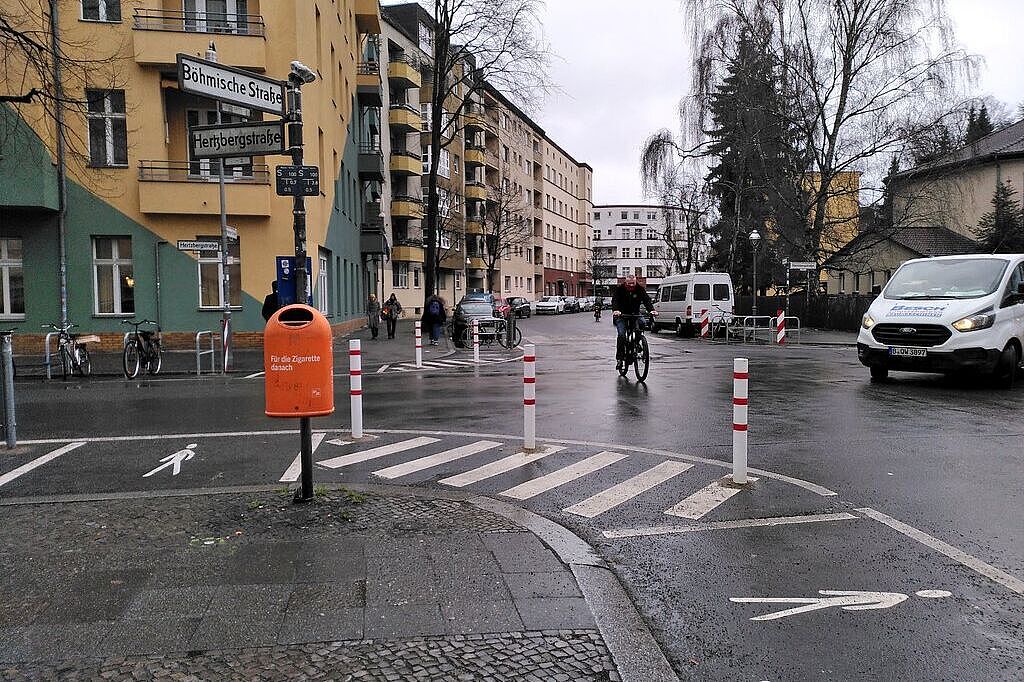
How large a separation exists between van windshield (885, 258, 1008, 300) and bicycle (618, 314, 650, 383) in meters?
4.38

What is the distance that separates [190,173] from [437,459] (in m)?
18.3

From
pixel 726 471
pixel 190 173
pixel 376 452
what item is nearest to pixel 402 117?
pixel 190 173

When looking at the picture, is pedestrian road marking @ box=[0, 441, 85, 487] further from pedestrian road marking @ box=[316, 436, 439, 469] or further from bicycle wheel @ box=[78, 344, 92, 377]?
bicycle wheel @ box=[78, 344, 92, 377]

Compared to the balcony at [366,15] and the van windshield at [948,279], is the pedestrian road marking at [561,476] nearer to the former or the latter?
the van windshield at [948,279]

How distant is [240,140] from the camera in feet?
23.5

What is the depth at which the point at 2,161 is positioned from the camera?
2058 cm

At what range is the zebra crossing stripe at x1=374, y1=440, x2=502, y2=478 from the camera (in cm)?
739

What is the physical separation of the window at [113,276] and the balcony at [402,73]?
30.1 m

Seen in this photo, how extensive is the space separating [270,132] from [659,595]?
518 cm

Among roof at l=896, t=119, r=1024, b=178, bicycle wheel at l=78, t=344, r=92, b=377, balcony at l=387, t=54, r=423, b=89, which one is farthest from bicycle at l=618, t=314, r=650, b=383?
balcony at l=387, t=54, r=423, b=89

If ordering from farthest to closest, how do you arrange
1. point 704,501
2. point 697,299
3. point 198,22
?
point 697,299 → point 198,22 → point 704,501

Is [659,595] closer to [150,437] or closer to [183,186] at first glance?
[150,437]

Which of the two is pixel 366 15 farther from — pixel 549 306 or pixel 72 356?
pixel 549 306

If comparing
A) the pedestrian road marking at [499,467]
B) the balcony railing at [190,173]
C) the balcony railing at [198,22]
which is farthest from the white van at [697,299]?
the pedestrian road marking at [499,467]
